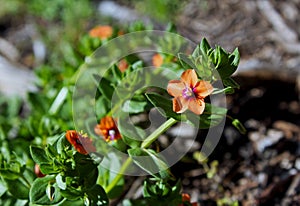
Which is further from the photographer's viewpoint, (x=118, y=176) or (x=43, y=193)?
(x=118, y=176)

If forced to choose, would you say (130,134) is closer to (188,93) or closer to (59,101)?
(188,93)

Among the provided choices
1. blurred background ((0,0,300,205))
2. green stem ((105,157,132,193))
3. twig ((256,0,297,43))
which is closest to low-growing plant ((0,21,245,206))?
green stem ((105,157,132,193))

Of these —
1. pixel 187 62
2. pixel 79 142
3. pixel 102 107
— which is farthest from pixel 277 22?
pixel 79 142

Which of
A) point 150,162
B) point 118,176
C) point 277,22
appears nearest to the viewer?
point 150,162

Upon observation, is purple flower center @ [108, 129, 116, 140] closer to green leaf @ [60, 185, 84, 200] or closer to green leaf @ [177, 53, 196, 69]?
green leaf @ [60, 185, 84, 200]

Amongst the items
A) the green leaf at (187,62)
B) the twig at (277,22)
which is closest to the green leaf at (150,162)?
the green leaf at (187,62)

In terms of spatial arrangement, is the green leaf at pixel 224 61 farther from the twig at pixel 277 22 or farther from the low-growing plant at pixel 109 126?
the twig at pixel 277 22

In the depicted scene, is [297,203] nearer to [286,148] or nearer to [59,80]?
[286,148]

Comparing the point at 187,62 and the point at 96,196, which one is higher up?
the point at 187,62
